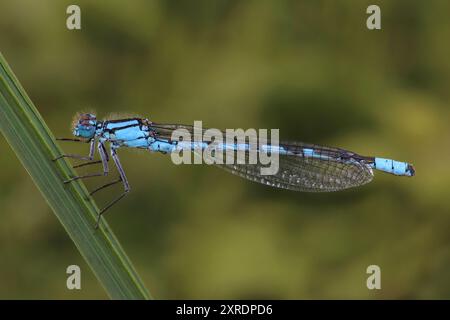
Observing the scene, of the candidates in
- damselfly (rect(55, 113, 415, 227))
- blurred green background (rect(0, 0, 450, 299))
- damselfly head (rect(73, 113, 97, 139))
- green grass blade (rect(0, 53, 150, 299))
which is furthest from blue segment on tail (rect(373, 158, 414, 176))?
green grass blade (rect(0, 53, 150, 299))

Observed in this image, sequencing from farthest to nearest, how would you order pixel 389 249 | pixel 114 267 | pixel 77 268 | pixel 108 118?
pixel 389 249
pixel 77 268
pixel 108 118
pixel 114 267

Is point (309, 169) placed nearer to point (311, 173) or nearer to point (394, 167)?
point (311, 173)

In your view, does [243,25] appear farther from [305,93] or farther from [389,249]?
[389,249]

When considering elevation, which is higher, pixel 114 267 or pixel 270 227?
pixel 114 267

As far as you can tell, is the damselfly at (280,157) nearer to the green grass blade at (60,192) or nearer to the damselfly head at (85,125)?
the damselfly head at (85,125)

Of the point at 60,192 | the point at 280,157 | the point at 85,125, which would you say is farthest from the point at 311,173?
the point at 60,192

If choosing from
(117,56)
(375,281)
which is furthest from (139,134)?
(375,281)
